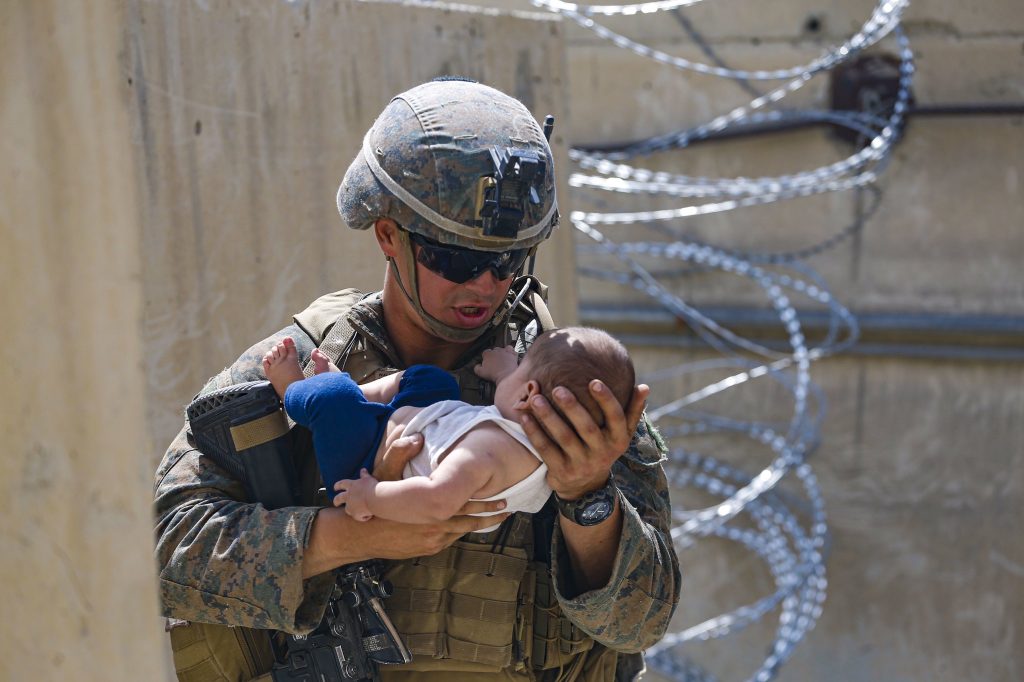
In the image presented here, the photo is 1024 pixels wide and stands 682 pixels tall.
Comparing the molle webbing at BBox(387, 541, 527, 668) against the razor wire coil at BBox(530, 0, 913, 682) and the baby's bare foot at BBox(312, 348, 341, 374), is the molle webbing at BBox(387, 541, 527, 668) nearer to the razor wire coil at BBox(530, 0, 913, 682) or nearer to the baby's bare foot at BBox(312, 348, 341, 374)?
the baby's bare foot at BBox(312, 348, 341, 374)

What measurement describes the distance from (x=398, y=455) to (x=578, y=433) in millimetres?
280

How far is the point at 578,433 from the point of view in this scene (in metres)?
1.86

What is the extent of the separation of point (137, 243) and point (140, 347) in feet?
0.32

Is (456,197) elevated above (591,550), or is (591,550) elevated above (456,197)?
(456,197)

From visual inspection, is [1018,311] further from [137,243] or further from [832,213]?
[137,243]

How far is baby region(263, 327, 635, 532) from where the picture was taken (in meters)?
1.85

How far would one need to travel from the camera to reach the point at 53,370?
3.76 ft

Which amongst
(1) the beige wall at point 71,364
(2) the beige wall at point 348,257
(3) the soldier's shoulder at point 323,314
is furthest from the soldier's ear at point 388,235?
(1) the beige wall at point 71,364

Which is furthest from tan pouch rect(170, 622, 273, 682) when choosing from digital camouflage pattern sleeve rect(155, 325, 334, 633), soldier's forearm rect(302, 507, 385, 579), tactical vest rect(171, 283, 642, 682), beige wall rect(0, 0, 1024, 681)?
beige wall rect(0, 0, 1024, 681)

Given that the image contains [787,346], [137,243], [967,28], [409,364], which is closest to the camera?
[137,243]

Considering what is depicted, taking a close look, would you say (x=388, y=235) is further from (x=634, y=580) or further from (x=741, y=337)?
(x=741, y=337)

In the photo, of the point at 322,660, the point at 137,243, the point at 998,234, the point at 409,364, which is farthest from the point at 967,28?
the point at 137,243

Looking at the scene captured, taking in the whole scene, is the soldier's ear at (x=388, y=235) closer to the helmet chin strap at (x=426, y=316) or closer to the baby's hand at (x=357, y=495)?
the helmet chin strap at (x=426, y=316)

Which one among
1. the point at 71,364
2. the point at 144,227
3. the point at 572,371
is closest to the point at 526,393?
the point at 572,371
